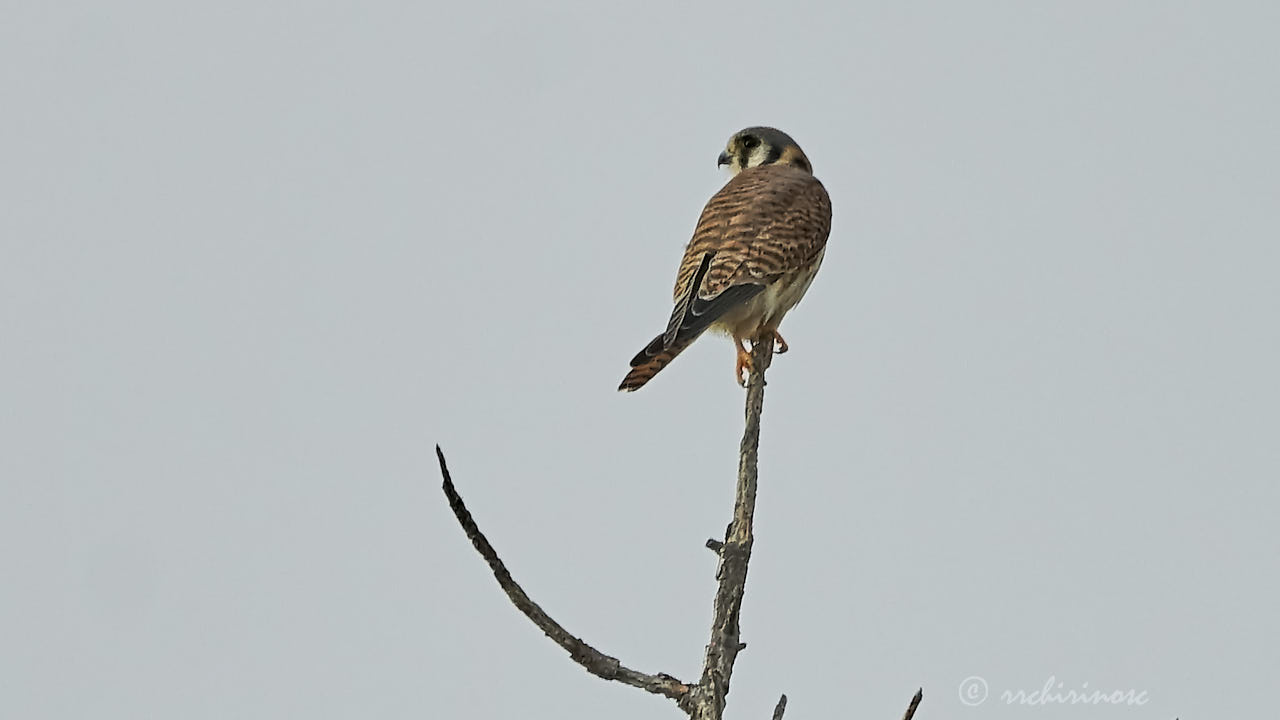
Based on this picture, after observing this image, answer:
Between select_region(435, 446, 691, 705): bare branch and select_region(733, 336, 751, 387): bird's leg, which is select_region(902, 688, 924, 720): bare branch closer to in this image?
select_region(435, 446, 691, 705): bare branch

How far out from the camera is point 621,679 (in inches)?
150

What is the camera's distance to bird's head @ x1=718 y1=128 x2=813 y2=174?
796 cm

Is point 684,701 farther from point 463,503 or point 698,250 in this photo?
point 698,250

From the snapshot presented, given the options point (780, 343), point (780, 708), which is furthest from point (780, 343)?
point (780, 708)

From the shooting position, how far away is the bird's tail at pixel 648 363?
5.58m

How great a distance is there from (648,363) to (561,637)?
2025 millimetres

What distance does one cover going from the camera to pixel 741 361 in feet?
Result: 20.4

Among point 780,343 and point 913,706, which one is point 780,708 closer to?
point 913,706

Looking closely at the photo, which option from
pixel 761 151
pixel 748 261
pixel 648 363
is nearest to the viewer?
pixel 648 363

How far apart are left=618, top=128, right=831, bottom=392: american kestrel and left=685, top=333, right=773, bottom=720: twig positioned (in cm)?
134

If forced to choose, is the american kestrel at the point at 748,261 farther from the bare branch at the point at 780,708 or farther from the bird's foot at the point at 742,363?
the bare branch at the point at 780,708

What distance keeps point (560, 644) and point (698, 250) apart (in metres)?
3.08

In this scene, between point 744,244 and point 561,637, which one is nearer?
point 561,637

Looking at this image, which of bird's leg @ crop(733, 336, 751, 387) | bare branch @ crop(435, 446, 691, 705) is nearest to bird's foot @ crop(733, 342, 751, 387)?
bird's leg @ crop(733, 336, 751, 387)
